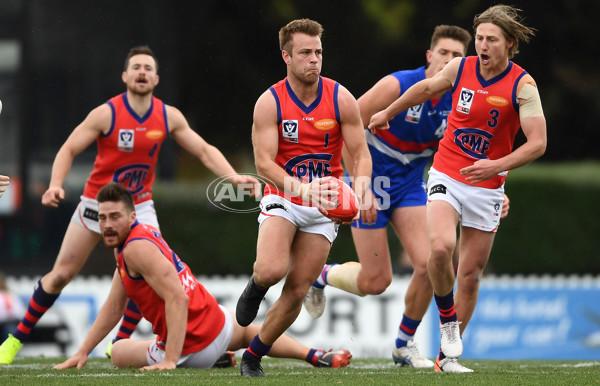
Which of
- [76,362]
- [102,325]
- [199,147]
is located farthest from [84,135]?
[76,362]

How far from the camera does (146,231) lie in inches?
268

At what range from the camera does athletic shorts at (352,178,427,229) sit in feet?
25.4

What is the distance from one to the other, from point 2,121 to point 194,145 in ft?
19.4

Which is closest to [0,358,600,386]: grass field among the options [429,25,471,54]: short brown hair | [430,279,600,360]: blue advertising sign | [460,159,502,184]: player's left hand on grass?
[460,159,502,184]: player's left hand on grass

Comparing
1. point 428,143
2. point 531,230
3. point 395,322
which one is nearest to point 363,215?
point 428,143

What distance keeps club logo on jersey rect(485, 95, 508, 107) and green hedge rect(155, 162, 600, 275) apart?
650 cm

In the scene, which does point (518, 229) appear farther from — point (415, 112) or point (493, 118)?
point (493, 118)

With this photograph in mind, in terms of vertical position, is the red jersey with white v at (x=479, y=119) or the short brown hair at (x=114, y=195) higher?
the red jersey with white v at (x=479, y=119)

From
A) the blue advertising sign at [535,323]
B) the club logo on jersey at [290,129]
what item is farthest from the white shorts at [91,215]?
the blue advertising sign at [535,323]

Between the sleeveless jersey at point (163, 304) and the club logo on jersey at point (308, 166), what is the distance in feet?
3.46

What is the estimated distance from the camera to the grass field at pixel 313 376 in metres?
6.07

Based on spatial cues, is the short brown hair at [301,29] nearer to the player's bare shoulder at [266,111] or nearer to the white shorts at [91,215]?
the player's bare shoulder at [266,111]

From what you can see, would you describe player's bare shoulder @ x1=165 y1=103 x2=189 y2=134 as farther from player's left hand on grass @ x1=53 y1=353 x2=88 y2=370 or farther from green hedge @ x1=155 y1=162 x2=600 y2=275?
green hedge @ x1=155 y1=162 x2=600 y2=275

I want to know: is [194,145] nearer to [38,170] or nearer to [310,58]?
[310,58]
